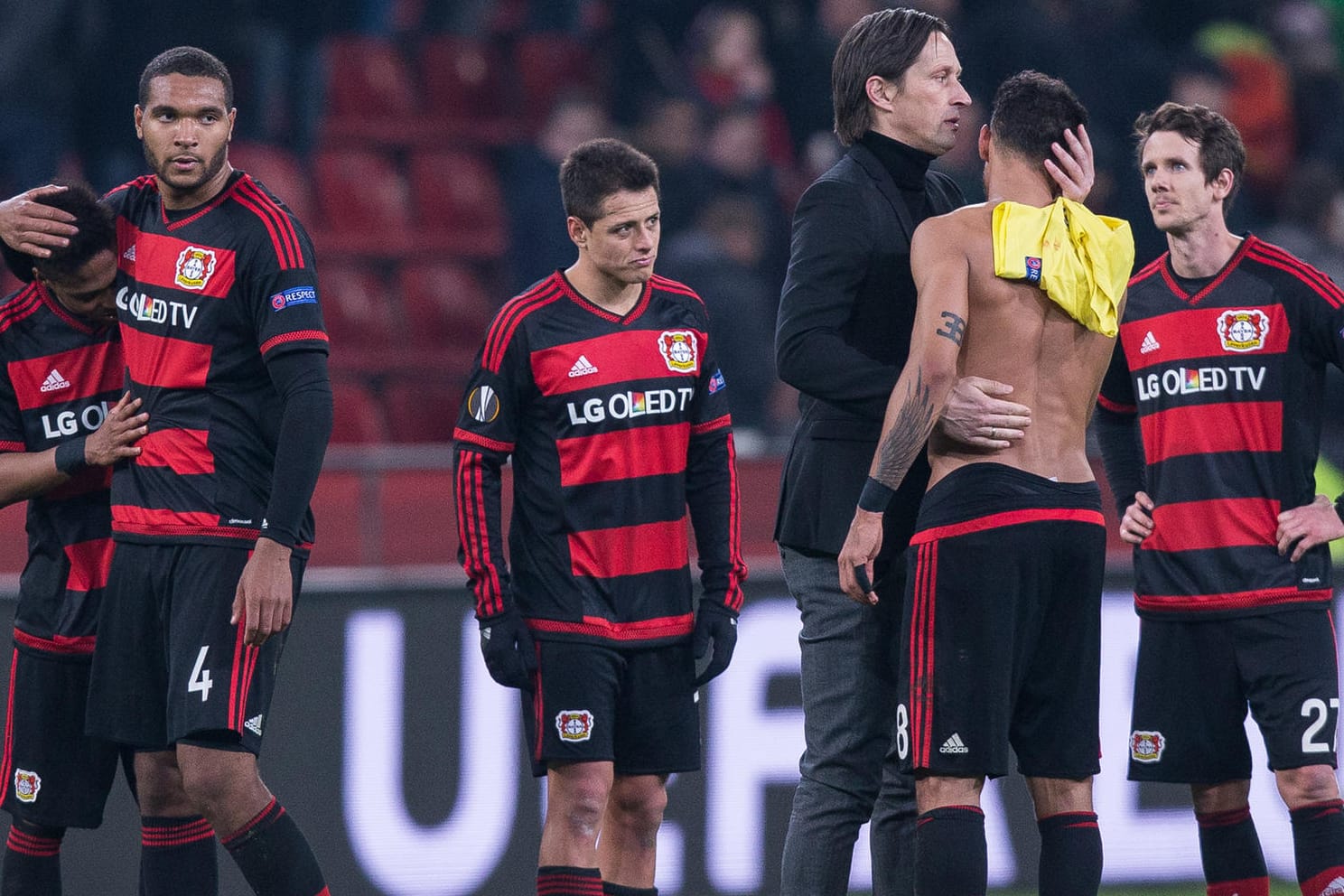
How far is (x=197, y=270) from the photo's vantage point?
409 centimetres

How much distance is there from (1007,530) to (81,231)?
2277 millimetres

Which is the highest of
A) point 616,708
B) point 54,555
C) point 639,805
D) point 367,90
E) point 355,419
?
point 367,90

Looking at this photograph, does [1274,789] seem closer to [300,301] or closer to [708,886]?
[708,886]

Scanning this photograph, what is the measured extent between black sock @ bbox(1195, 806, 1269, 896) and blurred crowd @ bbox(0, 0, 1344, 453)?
377cm

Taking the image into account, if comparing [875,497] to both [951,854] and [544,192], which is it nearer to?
[951,854]

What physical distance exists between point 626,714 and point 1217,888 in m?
1.63

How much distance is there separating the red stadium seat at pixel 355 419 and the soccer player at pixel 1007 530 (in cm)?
482

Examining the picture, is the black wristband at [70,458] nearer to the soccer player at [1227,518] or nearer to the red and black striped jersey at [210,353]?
the red and black striped jersey at [210,353]

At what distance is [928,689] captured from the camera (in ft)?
12.2

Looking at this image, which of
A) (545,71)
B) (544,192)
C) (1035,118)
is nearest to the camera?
(1035,118)

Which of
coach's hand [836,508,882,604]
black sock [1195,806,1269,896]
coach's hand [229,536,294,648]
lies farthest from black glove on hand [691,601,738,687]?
black sock [1195,806,1269,896]

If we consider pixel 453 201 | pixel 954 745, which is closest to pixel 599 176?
pixel 954 745

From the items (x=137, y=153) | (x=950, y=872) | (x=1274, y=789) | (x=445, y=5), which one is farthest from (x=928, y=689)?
(x=445, y=5)

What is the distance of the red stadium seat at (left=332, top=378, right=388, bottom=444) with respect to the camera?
825cm
